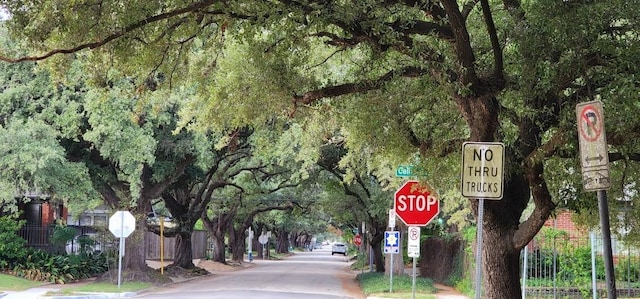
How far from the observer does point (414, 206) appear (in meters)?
16.0

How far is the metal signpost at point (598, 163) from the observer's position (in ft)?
18.9

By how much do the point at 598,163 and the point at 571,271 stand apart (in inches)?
612

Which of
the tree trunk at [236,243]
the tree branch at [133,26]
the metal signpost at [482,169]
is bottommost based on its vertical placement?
the tree trunk at [236,243]

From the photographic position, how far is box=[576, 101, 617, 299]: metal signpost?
18.9 ft

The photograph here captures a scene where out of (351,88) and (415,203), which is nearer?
(351,88)

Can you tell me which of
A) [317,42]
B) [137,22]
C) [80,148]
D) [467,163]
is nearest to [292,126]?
[80,148]

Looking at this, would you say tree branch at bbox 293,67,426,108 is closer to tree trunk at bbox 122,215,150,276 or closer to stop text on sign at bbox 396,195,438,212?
stop text on sign at bbox 396,195,438,212

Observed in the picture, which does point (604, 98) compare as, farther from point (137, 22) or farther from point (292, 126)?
point (292, 126)

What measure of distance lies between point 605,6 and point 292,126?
1598 centimetres

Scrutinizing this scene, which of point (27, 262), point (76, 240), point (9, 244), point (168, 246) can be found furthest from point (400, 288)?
point (168, 246)


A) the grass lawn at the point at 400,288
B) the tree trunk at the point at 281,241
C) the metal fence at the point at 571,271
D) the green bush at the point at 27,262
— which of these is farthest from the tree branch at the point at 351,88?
the tree trunk at the point at 281,241

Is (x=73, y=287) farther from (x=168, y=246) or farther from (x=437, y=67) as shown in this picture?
(x=168, y=246)

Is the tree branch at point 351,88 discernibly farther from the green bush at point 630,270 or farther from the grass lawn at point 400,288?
the grass lawn at point 400,288

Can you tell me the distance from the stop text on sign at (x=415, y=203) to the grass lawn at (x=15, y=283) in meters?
15.1
